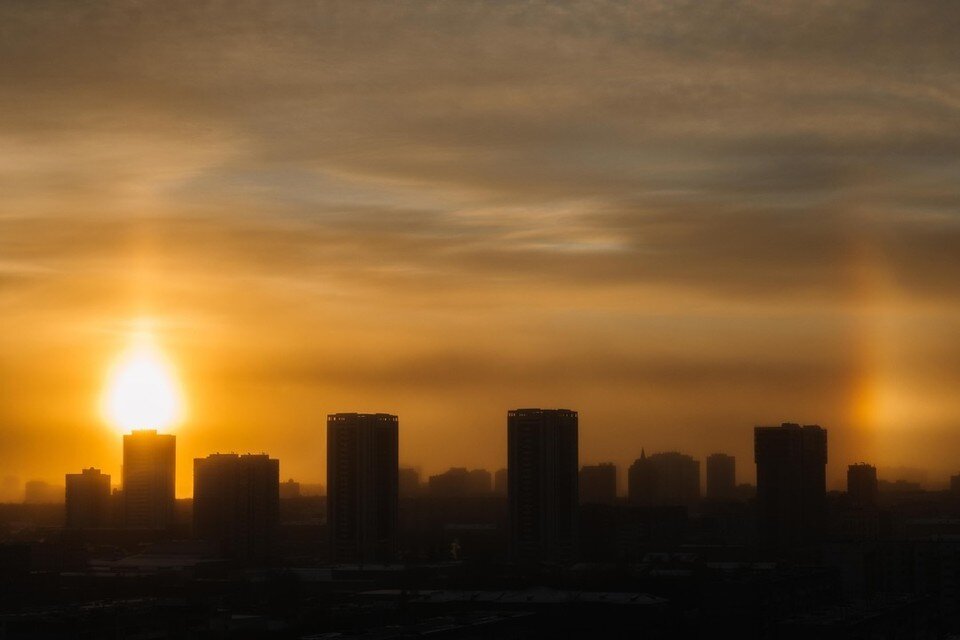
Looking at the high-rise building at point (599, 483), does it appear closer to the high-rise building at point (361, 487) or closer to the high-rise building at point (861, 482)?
the high-rise building at point (861, 482)

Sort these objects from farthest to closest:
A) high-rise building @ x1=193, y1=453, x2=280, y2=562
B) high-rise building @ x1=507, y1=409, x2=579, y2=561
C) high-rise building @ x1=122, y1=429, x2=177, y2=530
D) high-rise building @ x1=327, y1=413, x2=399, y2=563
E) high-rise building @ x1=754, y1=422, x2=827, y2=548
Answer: high-rise building @ x1=122, y1=429, x2=177, y2=530
high-rise building @ x1=754, y1=422, x2=827, y2=548
high-rise building @ x1=193, y1=453, x2=280, y2=562
high-rise building @ x1=327, y1=413, x2=399, y2=563
high-rise building @ x1=507, y1=409, x2=579, y2=561

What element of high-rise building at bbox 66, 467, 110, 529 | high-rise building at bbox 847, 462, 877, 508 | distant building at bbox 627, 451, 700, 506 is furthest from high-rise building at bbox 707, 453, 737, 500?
high-rise building at bbox 66, 467, 110, 529

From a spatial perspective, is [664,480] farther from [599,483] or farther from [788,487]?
[788,487]

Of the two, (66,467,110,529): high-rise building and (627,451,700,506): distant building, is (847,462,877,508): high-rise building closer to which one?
(627,451,700,506): distant building

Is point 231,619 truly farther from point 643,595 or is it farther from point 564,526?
point 564,526

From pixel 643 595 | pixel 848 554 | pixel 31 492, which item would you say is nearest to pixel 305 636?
pixel 643 595

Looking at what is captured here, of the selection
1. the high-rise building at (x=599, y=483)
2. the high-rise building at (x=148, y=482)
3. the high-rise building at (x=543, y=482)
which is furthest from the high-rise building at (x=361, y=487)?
the high-rise building at (x=599, y=483)

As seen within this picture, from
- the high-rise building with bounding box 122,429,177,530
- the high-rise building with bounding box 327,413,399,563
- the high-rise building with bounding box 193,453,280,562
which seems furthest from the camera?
the high-rise building with bounding box 122,429,177,530
